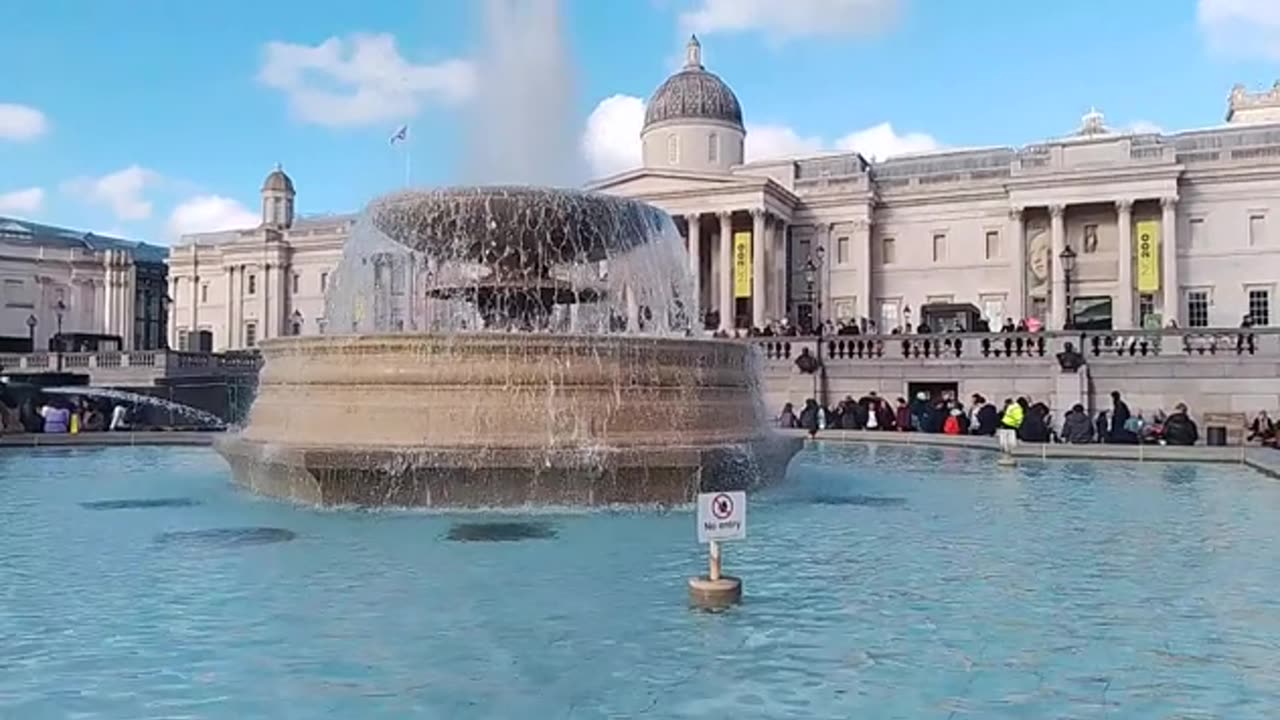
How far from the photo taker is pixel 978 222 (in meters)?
57.8

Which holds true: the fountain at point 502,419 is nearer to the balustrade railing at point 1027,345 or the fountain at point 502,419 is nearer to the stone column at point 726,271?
the balustrade railing at point 1027,345

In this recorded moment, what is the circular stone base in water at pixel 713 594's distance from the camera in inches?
235

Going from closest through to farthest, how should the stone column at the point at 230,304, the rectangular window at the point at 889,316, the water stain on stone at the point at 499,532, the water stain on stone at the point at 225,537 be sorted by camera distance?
1. the water stain on stone at the point at 225,537
2. the water stain on stone at the point at 499,532
3. the rectangular window at the point at 889,316
4. the stone column at the point at 230,304

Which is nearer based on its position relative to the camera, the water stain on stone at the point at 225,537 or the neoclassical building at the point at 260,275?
the water stain on stone at the point at 225,537

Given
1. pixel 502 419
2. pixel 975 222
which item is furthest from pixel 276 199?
pixel 502 419

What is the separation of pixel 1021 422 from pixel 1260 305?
128 feet

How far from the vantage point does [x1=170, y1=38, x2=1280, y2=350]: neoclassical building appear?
173 feet

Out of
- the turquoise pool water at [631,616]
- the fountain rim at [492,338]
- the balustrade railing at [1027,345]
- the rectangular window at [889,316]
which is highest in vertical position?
the rectangular window at [889,316]

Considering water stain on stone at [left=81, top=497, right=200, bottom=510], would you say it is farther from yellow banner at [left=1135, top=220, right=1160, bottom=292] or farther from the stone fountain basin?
yellow banner at [left=1135, top=220, right=1160, bottom=292]

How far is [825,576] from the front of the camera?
22.9ft

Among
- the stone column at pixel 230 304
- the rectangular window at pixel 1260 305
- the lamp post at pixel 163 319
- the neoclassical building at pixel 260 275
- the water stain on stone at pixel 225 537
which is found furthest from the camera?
the lamp post at pixel 163 319

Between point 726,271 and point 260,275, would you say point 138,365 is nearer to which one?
point 726,271

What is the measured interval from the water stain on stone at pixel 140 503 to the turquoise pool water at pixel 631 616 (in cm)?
23

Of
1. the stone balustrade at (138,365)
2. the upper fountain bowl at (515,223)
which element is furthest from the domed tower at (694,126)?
the upper fountain bowl at (515,223)
